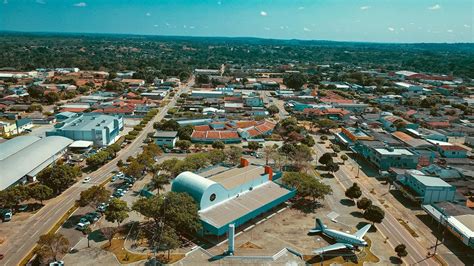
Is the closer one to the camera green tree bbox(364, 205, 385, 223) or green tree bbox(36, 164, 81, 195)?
green tree bbox(364, 205, 385, 223)

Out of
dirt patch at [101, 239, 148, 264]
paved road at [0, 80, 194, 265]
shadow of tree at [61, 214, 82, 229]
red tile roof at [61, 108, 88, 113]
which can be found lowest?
paved road at [0, 80, 194, 265]

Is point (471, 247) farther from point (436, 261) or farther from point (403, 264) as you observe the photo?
point (403, 264)

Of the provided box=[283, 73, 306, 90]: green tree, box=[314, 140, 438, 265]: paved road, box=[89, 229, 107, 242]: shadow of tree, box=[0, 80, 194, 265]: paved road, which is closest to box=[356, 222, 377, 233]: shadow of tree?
box=[314, 140, 438, 265]: paved road

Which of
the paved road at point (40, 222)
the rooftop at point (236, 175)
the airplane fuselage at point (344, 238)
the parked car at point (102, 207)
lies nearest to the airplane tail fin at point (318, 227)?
the airplane fuselage at point (344, 238)

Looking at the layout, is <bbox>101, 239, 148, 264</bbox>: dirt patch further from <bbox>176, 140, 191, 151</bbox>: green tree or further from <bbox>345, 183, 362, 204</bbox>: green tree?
<bbox>176, 140, 191, 151</bbox>: green tree

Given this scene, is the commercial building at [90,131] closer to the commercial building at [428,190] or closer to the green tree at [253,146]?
the green tree at [253,146]

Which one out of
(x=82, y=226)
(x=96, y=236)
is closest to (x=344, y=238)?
(x=96, y=236)
